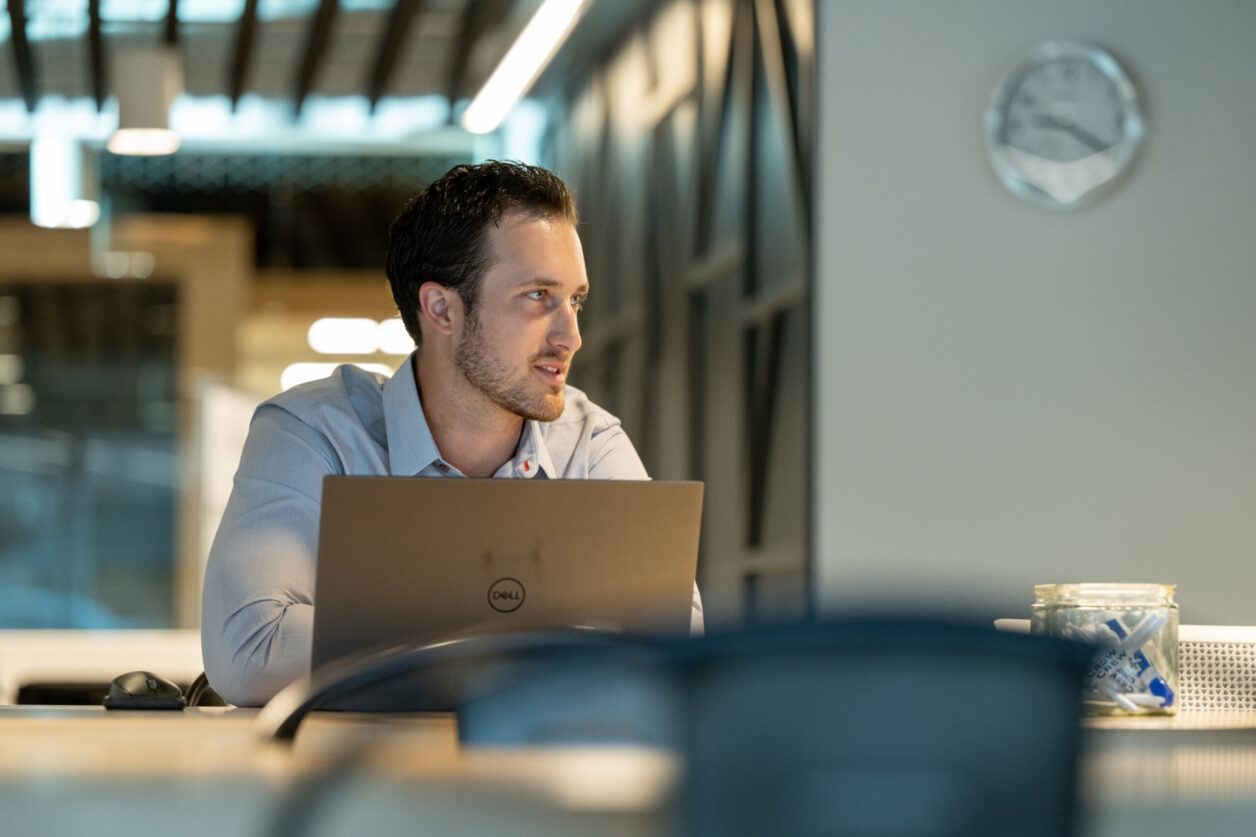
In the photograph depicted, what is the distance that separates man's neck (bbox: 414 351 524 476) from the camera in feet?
6.95

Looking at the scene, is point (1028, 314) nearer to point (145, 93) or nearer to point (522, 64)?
point (522, 64)

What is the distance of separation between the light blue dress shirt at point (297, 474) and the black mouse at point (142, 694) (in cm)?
15

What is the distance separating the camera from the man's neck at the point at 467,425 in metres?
2.12

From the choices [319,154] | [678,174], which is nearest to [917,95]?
[678,174]

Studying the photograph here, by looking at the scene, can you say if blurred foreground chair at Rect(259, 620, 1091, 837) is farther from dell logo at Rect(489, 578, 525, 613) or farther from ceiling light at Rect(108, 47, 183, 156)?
ceiling light at Rect(108, 47, 183, 156)

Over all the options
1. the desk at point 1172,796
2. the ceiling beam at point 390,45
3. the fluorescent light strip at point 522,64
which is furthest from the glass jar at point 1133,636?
the ceiling beam at point 390,45

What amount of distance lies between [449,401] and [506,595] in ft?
2.60

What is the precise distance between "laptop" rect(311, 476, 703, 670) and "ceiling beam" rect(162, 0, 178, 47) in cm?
510

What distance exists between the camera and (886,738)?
15.4 inches

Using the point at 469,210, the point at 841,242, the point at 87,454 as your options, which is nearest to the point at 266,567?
the point at 469,210

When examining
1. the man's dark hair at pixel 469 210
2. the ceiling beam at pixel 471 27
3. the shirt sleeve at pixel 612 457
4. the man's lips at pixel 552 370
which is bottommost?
the shirt sleeve at pixel 612 457

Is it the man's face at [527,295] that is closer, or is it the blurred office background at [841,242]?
the man's face at [527,295]

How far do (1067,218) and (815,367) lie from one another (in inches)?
33.1

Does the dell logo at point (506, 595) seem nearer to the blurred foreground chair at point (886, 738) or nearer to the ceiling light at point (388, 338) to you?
the blurred foreground chair at point (886, 738)
